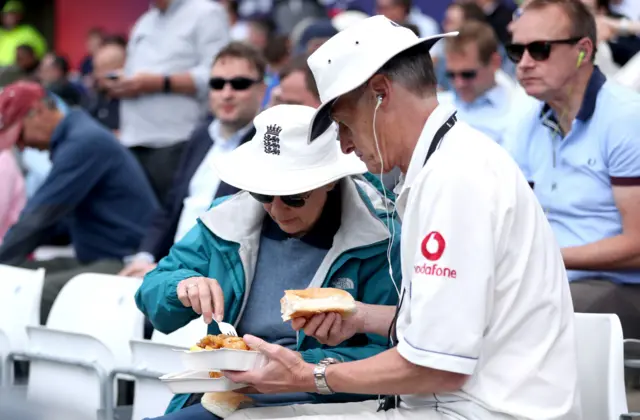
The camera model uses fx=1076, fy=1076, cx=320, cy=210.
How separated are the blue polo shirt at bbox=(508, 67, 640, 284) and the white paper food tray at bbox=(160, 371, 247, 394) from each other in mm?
1848

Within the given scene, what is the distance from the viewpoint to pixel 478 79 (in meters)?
6.38

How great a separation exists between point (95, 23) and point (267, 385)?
13.8m

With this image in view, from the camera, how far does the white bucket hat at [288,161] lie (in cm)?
326

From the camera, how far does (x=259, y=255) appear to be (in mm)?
3469

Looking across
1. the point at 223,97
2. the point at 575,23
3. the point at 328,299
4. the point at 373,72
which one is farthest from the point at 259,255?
the point at 223,97

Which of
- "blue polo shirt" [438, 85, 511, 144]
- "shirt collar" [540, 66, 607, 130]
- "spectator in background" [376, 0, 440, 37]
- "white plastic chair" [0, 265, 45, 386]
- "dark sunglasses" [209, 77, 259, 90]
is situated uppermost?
"spectator in background" [376, 0, 440, 37]

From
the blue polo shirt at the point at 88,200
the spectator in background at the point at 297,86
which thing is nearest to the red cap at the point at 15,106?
the blue polo shirt at the point at 88,200

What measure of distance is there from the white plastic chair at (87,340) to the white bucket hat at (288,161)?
1.46 meters

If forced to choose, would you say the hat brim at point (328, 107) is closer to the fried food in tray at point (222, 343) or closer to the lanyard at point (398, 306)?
the lanyard at point (398, 306)

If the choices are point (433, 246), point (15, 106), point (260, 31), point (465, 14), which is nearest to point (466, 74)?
point (465, 14)

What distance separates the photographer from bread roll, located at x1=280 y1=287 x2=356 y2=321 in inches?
115

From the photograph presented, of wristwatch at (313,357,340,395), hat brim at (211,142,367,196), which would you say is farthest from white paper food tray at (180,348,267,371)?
hat brim at (211,142,367,196)

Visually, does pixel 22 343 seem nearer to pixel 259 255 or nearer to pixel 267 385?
pixel 259 255

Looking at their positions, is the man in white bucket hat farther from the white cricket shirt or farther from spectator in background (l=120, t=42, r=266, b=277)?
spectator in background (l=120, t=42, r=266, b=277)
